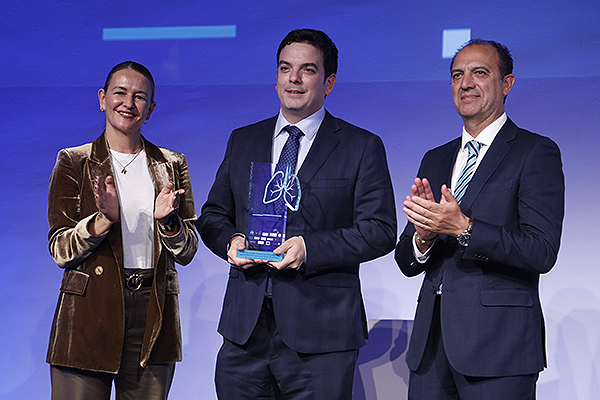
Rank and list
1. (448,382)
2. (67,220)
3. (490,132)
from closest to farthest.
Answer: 1. (448,382)
2. (490,132)
3. (67,220)

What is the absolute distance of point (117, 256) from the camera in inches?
90.9

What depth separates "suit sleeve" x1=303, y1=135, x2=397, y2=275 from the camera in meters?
2.04

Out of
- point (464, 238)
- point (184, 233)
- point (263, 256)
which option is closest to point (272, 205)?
point (263, 256)

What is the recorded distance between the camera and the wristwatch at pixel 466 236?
1990 mm

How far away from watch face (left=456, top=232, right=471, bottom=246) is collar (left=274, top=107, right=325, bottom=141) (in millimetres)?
610

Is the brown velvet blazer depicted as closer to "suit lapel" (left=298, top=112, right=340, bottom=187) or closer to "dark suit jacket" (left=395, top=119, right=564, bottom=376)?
"suit lapel" (left=298, top=112, right=340, bottom=187)

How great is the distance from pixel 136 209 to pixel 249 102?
1.70 metres

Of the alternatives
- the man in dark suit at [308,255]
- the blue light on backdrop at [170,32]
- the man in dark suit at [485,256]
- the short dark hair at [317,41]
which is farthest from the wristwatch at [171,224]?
the blue light on backdrop at [170,32]

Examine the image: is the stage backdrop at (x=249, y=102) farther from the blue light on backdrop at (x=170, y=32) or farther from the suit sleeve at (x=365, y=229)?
the suit sleeve at (x=365, y=229)

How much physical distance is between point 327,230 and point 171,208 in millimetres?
555

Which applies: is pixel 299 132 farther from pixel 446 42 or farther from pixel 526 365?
pixel 446 42

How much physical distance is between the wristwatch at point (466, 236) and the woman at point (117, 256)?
962mm

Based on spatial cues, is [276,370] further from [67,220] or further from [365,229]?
[67,220]

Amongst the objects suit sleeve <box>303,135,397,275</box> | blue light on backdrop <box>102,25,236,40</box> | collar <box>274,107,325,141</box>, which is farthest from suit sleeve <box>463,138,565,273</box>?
blue light on backdrop <box>102,25,236,40</box>
